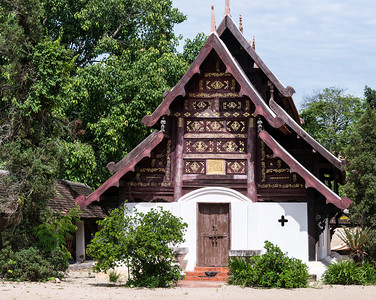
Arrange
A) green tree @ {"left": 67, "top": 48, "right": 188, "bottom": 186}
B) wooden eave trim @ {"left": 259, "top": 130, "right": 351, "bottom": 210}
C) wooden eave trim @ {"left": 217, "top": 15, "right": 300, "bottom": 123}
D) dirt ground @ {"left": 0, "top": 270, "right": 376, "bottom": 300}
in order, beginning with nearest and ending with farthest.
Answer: dirt ground @ {"left": 0, "top": 270, "right": 376, "bottom": 300}, wooden eave trim @ {"left": 259, "top": 130, "right": 351, "bottom": 210}, wooden eave trim @ {"left": 217, "top": 15, "right": 300, "bottom": 123}, green tree @ {"left": 67, "top": 48, "right": 188, "bottom": 186}

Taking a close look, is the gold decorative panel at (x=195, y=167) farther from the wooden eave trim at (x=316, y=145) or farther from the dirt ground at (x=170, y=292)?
the dirt ground at (x=170, y=292)

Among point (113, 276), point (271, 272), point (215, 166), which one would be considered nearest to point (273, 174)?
point (215, 166)

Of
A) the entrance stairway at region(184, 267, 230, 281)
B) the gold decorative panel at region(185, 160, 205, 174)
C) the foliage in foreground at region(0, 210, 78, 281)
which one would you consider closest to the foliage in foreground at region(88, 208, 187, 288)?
the foliage in foreground at region(0, 210, 78, 281)

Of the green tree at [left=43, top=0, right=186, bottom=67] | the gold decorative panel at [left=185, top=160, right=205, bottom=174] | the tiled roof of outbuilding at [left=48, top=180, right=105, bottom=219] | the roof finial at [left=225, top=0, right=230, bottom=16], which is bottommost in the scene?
the tiled roof of outbuilding at [left=48, top=180, right=105, bottom=219]

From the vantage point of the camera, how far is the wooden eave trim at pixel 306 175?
17375mm

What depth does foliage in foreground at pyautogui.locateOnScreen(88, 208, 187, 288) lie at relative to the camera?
1573cm

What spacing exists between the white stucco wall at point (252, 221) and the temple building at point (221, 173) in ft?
0.10

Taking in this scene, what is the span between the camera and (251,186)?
1905 cm

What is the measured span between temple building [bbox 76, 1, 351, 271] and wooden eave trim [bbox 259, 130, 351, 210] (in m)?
0.04

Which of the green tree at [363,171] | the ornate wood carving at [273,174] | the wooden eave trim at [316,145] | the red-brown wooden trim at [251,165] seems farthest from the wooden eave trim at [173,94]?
the green tree at [363,171]

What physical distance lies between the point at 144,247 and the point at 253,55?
30.3 ft

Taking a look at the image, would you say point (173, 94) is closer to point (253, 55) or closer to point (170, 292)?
point (253, 55)

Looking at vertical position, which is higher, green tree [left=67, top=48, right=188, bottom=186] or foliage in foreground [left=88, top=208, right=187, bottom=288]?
green tree [left=67, top=48, right=188, bottom=186]

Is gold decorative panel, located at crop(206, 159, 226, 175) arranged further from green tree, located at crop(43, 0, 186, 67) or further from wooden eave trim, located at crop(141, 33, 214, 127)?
green tree, located at crop(43, 0, 186, 67)
